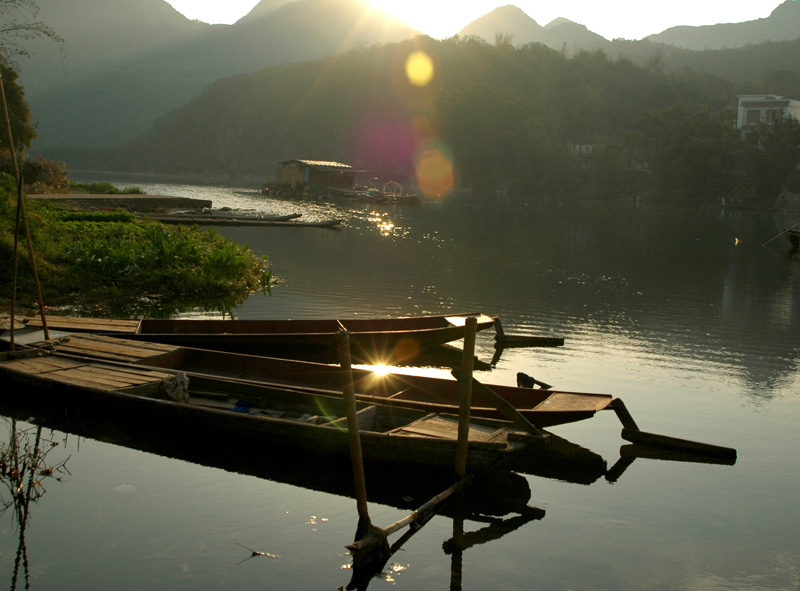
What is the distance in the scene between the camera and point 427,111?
385 ft

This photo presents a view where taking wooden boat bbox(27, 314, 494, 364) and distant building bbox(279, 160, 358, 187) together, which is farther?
distant building bbox(279, 160, 358, 187)

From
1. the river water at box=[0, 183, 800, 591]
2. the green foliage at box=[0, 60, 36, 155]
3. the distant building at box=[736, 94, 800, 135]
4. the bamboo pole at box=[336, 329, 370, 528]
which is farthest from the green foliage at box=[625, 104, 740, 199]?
the bamboo pole at box=[336, 329, 370, 528]

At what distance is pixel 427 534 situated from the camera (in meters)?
7.19

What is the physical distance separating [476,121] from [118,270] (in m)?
88.4

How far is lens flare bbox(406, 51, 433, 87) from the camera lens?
135m

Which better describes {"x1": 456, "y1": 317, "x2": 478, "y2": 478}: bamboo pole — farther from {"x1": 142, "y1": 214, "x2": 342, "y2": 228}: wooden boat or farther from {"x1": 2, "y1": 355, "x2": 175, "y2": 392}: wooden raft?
{"x1": 142, "y1": 214, "x2": 342, "y2": 228}: wooden boat

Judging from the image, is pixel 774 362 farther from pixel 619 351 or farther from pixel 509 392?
pixel 509 392

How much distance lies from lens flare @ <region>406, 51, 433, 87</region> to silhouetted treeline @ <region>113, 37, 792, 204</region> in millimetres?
1170

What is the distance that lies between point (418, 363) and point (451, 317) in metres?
1.41

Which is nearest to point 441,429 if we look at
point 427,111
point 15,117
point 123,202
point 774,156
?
point 123,202

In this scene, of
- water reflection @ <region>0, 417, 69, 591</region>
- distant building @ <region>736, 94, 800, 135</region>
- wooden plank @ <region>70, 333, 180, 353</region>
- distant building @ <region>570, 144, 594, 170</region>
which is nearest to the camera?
water reflection @ <region>0, 417, 69, 591</region>

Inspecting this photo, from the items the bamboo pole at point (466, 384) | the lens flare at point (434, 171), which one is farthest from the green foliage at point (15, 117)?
the lens flare at point (434, 171)

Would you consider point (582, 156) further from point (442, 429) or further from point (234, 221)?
point (442, 429)

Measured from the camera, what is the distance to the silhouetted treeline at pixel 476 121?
89.2 meters
